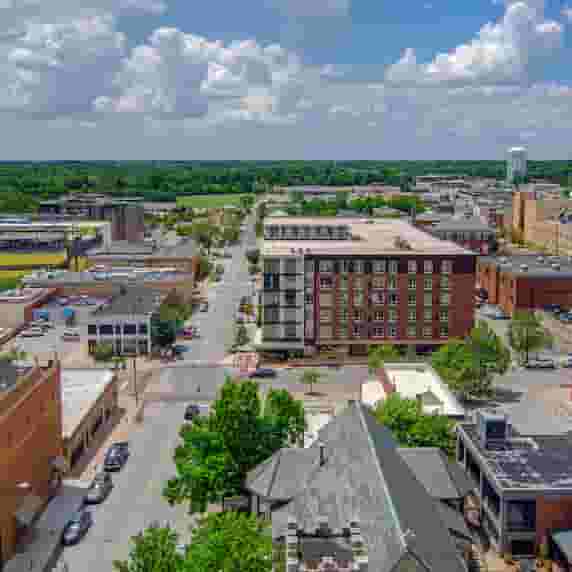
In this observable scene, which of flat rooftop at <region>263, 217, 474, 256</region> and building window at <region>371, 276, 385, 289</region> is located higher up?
flat rooftop at <region>263, 217, 474, 256</region>

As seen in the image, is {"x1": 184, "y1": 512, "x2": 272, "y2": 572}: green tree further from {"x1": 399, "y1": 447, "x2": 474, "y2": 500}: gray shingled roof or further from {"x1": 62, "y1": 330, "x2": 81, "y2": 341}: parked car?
{"x1": 62, "y1": 330, "x2": 81, "y2": 341}: parked car

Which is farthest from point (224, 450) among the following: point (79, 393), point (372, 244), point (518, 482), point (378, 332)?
point (372, 244)

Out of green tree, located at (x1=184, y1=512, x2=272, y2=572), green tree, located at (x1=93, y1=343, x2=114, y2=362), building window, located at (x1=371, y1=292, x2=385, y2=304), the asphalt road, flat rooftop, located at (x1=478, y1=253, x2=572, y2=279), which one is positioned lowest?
the asphalt road

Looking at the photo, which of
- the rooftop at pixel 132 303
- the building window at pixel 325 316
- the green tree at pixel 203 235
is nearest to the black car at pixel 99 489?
the building window at pixel 325 316

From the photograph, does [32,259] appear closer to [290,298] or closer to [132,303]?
[132,303]

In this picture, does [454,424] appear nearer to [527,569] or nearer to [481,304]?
[527,569]

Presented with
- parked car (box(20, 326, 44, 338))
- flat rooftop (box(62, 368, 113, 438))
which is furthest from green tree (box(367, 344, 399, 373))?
parked car (box(20, 326, 44, 338))
